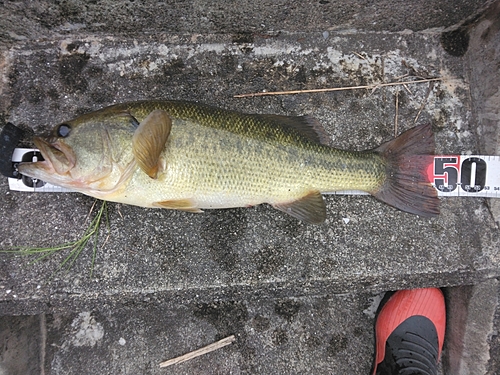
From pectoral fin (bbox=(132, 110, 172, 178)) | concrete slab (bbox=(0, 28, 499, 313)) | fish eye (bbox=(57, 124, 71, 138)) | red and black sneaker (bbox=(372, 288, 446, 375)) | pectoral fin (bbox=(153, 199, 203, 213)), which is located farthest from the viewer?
red and black sneaker (bbox=(372, 288, 446, 375))

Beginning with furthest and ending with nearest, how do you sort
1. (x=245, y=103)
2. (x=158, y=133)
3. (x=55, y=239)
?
(x=245, y=103) → (x=55, y=239) → (x=158, y=133)

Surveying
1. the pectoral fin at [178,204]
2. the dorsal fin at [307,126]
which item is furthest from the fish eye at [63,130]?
the dorsal fin at [307,126]

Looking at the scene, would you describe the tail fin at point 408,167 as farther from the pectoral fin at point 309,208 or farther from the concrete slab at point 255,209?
the pectoral fin at point 309,208

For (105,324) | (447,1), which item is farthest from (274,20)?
(105,324)

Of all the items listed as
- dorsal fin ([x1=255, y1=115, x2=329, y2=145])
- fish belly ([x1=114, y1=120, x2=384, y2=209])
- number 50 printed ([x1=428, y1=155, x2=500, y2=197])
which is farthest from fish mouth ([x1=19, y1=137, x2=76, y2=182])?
number 50 printed ([x1=428, y1=155, x2=500, y2=197])

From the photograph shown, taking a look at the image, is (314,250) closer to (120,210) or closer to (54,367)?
(120,210)

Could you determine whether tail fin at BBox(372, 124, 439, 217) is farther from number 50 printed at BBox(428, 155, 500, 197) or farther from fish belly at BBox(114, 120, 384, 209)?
number 50 printed at BBox(428, 155, 500, 197)

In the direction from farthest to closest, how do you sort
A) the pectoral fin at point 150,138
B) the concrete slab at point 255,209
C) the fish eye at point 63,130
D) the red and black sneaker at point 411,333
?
1. the red and black sneaker at point 411,333
2. the concrete slab at point 255,209
3. the fish eye at point 63,130
4. the pectoral fin at point 150,138
